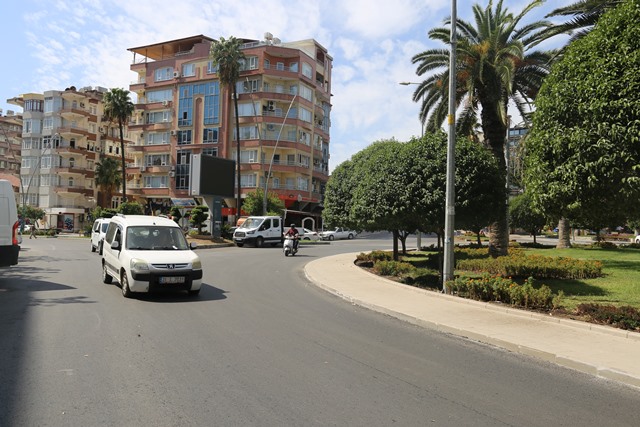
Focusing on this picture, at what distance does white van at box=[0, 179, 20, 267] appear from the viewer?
12.2 metres

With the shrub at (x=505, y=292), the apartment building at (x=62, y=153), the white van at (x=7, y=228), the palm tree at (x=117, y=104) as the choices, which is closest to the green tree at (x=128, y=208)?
the palm tree at (x=117, y=104)

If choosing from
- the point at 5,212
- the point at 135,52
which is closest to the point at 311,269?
the point at 5,212

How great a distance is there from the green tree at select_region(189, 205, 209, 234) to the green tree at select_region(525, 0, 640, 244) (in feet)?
101

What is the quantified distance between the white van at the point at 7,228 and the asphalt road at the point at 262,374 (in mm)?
2886

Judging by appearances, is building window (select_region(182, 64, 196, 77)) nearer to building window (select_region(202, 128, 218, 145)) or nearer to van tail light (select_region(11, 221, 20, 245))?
building window (select_region(202, 128, 218, 145))

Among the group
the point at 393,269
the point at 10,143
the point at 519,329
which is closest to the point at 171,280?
the point at 519,329

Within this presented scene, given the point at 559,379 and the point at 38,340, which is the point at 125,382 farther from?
the point at 559,379

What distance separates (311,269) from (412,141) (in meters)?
6.30

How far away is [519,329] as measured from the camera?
29.1 feet

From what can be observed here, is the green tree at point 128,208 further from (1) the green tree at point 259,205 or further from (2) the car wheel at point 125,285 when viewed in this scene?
(2) the car wheel at point 125,285

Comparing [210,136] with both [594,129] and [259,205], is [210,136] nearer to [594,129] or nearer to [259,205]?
[259,205]

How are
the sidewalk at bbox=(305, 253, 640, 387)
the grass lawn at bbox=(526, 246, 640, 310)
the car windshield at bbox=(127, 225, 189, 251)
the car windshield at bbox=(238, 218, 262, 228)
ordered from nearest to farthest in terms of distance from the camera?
the sidewalk at bbox=(305, 253, 640, 387) → the car windshield at bbox=(127, 225, 189, 251) → the grass lawn at bbox=(526, 246, 640, 310) → the car windshield at bbox=(238, 218, 262, 228)

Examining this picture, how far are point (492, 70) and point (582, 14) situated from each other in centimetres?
494

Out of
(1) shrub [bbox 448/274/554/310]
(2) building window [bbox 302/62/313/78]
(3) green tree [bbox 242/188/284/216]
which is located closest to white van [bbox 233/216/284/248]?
(3) green tree [bbox 242/188/284/216]
